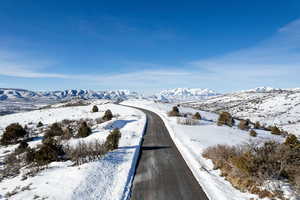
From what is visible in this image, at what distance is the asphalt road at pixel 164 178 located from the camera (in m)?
7.08

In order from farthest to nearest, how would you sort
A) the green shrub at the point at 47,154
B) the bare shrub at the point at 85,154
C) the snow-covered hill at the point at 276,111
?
the snow-covered hill at the point at 276,111, the green shrub at the point at 47,154, the bare shrub at the point at 85,154

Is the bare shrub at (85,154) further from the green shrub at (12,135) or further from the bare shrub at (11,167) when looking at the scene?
the green shrub at (12,135)

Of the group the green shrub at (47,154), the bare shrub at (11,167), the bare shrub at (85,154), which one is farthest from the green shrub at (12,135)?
the bare shrub at (85,154)

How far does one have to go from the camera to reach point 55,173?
29.1ft

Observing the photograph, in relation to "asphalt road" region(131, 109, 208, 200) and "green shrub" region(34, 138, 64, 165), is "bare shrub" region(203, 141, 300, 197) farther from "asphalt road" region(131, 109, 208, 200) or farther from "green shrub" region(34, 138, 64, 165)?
"green shrub" region(34, 138, 64, 165)

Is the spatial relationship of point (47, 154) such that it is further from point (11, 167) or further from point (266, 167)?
point (266, 167)

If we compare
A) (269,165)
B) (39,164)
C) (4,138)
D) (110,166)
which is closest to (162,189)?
(110,166)

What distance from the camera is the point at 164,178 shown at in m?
8.62

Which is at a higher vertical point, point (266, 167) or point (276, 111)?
point (266, 167)

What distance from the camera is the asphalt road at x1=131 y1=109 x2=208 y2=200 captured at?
279 inches

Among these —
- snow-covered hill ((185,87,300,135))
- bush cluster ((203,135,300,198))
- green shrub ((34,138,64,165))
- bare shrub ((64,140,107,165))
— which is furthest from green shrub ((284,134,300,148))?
snow-covered hill ((185,87,300,135))

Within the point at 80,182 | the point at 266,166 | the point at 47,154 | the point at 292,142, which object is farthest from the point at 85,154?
the point at 292,142

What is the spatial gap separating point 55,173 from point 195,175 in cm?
719

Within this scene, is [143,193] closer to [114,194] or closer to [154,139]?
[114,194]
